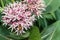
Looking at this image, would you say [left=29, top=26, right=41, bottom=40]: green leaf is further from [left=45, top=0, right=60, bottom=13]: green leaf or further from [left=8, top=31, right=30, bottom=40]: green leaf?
[left=45, top=0, right=60, bottom=13]: green leaf

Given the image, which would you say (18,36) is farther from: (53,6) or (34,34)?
(53,6)

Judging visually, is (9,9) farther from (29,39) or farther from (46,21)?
(46,21)

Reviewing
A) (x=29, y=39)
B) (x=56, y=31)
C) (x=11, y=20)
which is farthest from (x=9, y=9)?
(x=56, y=31)

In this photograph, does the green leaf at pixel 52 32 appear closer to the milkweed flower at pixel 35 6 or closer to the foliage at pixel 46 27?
the foliage at pixel 46 27

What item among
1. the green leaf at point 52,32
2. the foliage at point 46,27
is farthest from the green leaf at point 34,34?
the green leaf at point 52,32

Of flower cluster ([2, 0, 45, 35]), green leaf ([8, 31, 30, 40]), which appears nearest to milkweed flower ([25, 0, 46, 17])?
flower cluster ([2, 0, 45, 35])
